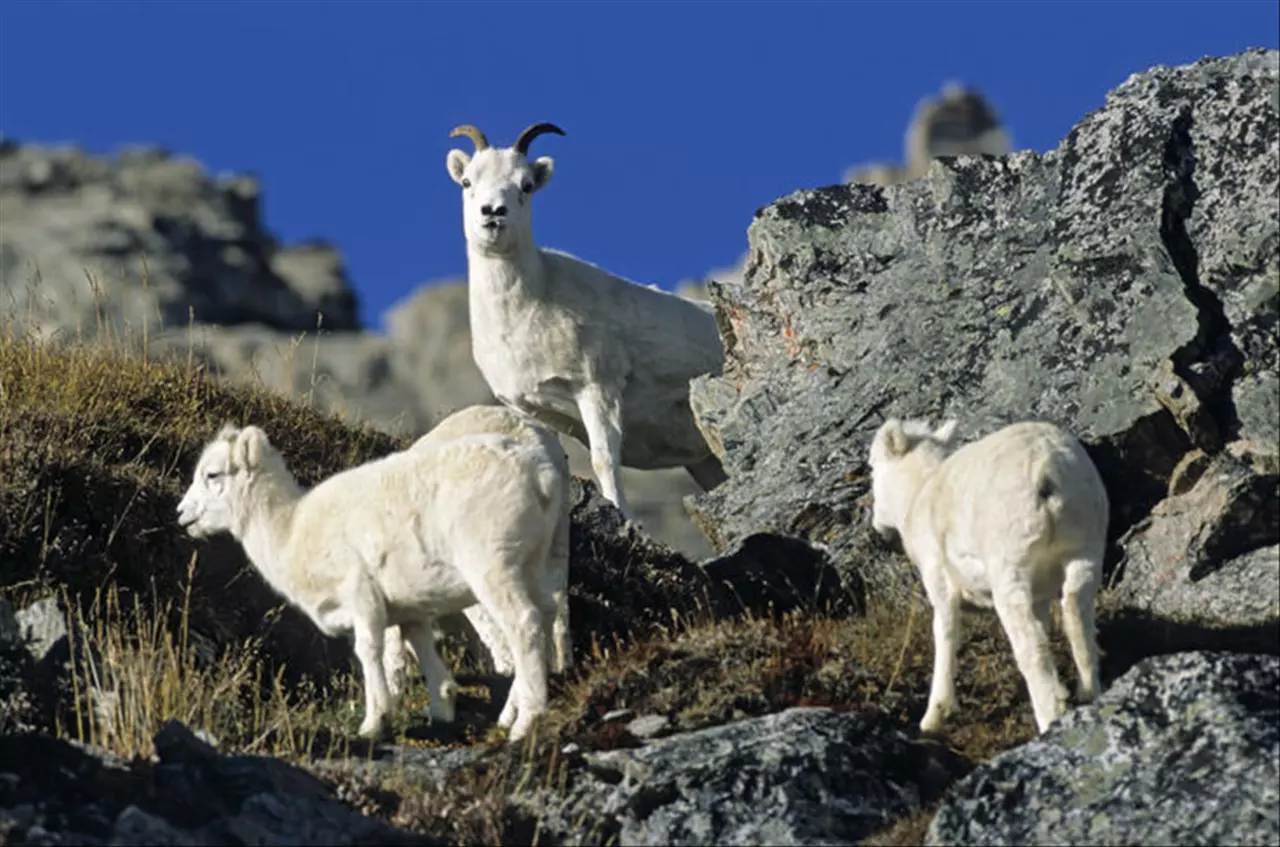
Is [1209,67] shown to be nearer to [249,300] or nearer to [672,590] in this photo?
[672,590]

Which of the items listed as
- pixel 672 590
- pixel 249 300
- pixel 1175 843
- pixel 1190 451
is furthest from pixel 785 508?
pixel 249 300

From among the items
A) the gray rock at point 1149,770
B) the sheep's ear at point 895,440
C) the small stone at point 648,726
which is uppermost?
the sheep's ear at point 895,440

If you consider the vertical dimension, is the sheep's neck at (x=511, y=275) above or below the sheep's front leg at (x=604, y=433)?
above

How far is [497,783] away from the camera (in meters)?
11.8

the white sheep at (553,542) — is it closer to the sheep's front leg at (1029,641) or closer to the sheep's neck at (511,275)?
the sheep's front leg at (1029,641)

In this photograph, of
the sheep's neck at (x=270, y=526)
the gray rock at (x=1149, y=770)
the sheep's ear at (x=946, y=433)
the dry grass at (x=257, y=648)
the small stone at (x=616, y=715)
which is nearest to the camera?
the gray rock at (x=1149, y=770)

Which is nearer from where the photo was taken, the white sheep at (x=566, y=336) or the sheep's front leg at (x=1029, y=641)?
the sheep's front leg at (x=1029, y=641)

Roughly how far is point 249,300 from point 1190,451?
251ft

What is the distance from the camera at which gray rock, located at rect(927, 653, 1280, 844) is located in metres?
10.3

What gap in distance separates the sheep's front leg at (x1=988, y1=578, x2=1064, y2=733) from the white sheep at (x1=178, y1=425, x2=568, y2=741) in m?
2.28

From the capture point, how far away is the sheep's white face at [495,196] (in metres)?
19.3

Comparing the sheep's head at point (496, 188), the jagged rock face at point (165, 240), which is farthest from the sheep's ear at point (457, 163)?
the jagged rock face at point (165, 240)

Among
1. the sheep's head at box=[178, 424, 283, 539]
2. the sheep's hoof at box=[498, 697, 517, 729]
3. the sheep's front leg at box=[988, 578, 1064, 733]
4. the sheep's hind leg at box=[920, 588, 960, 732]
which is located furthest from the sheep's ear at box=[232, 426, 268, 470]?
the sheep's front leg at box=[988, 578, 1064, 733]

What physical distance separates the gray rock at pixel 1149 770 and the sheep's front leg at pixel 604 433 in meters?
8.58
